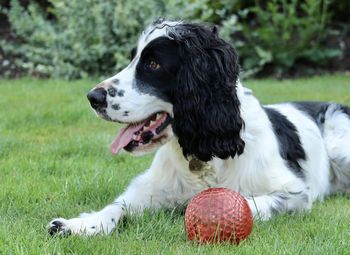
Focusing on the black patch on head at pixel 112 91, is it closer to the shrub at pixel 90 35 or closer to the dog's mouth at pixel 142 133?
the dog's mouth at pixel 142 133

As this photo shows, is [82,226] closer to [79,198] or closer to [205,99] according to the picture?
[79,198]

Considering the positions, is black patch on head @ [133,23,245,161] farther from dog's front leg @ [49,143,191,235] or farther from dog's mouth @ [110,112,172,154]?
dog's front leg @ [49,143,191,235]

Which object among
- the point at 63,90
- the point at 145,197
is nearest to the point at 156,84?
the point at 145,197

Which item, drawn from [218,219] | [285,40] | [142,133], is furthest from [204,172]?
[285,40]

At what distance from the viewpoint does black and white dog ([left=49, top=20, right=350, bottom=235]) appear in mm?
4023

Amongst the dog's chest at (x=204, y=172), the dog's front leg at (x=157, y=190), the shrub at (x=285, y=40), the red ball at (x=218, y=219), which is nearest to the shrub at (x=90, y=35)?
the shrub at (x=285, y=40)

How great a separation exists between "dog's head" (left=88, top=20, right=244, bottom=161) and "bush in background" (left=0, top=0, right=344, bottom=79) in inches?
257

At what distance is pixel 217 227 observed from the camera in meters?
3.42

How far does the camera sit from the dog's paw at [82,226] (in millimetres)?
3584

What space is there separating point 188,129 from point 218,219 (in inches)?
31.8

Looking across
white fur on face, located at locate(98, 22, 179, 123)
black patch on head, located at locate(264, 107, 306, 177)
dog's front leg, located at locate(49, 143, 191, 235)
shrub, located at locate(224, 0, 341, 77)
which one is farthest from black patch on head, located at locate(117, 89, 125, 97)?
shrub, located at locate(224, 0, 341, 77)

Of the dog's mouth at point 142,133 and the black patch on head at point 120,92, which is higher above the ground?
the black patch on head at point 120,92

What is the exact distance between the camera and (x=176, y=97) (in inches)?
160

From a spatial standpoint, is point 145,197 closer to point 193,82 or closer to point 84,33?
point 193,82
